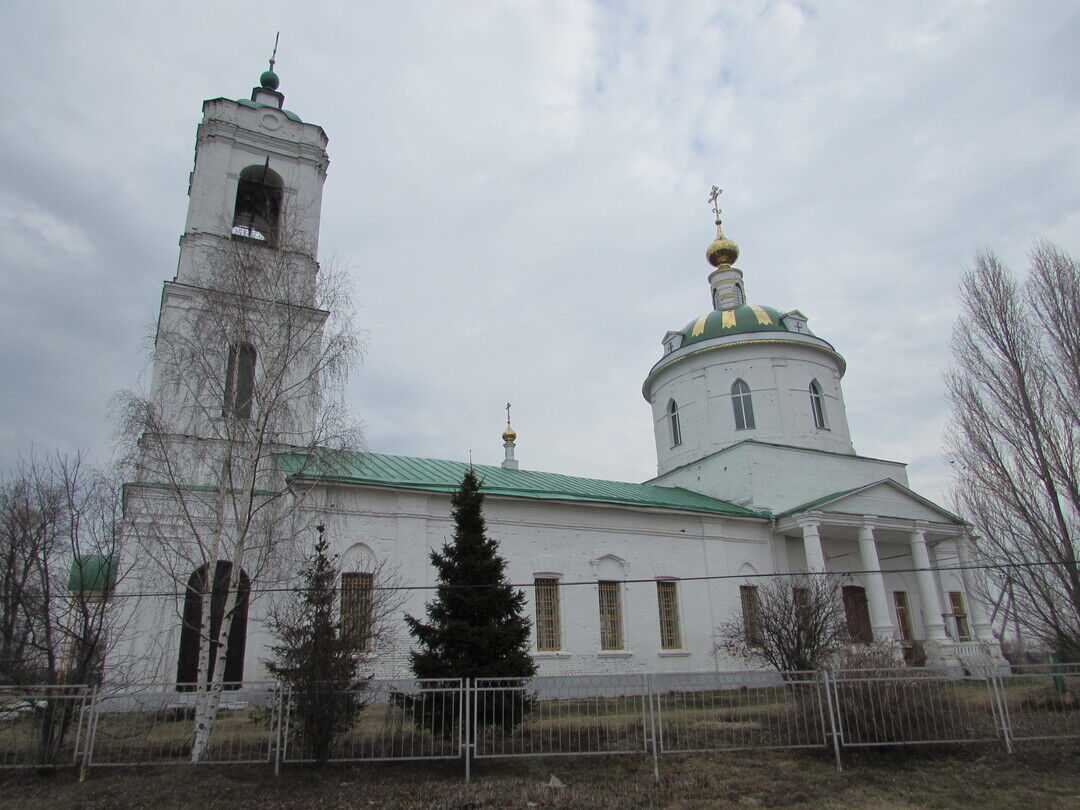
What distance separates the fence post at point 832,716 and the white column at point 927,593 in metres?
13.2

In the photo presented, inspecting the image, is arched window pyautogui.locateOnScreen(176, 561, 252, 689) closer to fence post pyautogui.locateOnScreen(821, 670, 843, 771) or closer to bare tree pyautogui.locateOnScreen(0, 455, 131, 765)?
bare tree pyautogui.locateOnScreen(0, 455, 131, 765)

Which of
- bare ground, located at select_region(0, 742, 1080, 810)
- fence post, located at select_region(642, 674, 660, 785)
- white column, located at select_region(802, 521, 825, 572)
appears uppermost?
white column, located at select_region(802, 521, 825, 572)

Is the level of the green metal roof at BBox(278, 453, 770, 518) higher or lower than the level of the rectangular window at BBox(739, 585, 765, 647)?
higher

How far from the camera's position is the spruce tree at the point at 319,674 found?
10242 millimetres

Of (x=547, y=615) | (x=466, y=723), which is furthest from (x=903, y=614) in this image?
(x=466, y=723)

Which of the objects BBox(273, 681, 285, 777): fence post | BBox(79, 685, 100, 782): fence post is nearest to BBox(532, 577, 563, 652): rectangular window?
BBox(273, 681, 285, 777): fence post

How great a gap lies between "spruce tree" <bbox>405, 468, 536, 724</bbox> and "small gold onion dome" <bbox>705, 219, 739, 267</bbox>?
75.9 ft

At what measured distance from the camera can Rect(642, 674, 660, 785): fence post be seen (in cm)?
1014

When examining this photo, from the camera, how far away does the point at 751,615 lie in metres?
20.3

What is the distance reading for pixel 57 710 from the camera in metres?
10.3

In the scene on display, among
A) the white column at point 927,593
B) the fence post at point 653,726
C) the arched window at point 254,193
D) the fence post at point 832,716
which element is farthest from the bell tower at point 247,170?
the white column at point 927,593

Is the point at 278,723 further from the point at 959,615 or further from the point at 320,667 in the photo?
the point at 959,615

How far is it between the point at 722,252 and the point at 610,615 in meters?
17.8

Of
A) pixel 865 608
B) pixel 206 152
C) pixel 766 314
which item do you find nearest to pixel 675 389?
pixel 766 314
